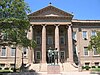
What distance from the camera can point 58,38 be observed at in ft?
173

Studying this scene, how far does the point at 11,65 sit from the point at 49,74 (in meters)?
26.1

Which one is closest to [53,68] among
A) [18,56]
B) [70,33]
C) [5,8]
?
[5,8]

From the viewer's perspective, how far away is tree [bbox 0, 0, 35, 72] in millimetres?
30125

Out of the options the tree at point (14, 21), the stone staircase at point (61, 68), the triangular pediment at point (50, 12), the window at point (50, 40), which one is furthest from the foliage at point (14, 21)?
the window at point (50, 40)

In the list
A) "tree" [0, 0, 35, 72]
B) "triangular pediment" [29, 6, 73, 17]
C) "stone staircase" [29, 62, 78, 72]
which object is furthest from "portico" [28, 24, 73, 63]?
"tree" [0, 0, 35, 72]

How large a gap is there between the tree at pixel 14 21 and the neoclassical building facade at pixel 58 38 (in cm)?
2050

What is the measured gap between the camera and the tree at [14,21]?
30.1 metres

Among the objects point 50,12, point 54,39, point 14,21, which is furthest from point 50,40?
point 14,21

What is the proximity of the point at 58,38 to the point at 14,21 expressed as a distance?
2365 cm

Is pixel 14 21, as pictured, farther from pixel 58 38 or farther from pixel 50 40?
pixel 50 40

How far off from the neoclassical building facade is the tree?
2050 centimetres

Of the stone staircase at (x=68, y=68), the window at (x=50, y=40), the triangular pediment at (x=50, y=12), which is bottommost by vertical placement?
the stone staircase at (x=68, y=68)

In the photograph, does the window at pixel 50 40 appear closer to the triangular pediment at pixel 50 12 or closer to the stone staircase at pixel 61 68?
the triangular pediment at pixel 50 12

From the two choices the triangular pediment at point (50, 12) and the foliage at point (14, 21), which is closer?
the foliage at point (14, 21)
